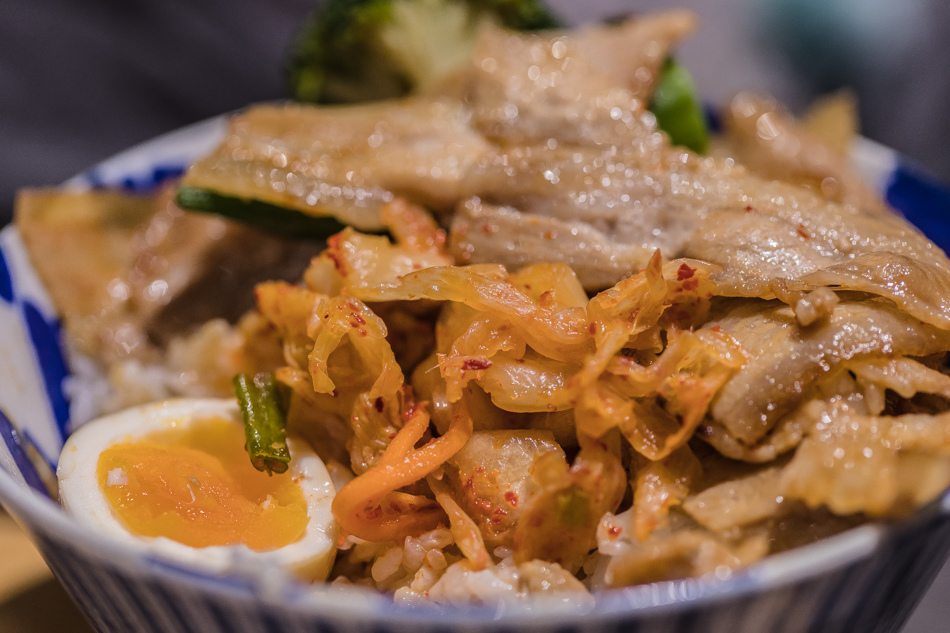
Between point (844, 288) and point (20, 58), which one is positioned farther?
point (20, 58)

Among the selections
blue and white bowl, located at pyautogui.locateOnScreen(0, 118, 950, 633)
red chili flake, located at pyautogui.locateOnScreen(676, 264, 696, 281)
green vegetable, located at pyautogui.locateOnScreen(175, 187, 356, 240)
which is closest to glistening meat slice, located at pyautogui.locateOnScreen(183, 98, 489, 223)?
green vegetable, located at pyautogui.locateOnScreen(175, 187, 356, 240)

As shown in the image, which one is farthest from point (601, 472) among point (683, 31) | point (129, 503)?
point (683, 31)

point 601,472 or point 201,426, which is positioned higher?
point 601,472

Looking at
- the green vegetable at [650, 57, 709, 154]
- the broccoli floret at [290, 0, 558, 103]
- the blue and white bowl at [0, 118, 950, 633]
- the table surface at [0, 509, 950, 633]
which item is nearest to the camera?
the blue and white bowl at [0, 118, 950, 633]

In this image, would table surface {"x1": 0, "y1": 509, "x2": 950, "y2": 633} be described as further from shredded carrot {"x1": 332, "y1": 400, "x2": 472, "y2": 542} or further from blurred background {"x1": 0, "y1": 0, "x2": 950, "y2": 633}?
blurred background {"x1": 0, "y1": 0, "x2": 950, "y2": 633}

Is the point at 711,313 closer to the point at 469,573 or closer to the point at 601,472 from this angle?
the point at 601,472

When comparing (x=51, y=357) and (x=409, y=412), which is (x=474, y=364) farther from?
(x=51, y=357)
